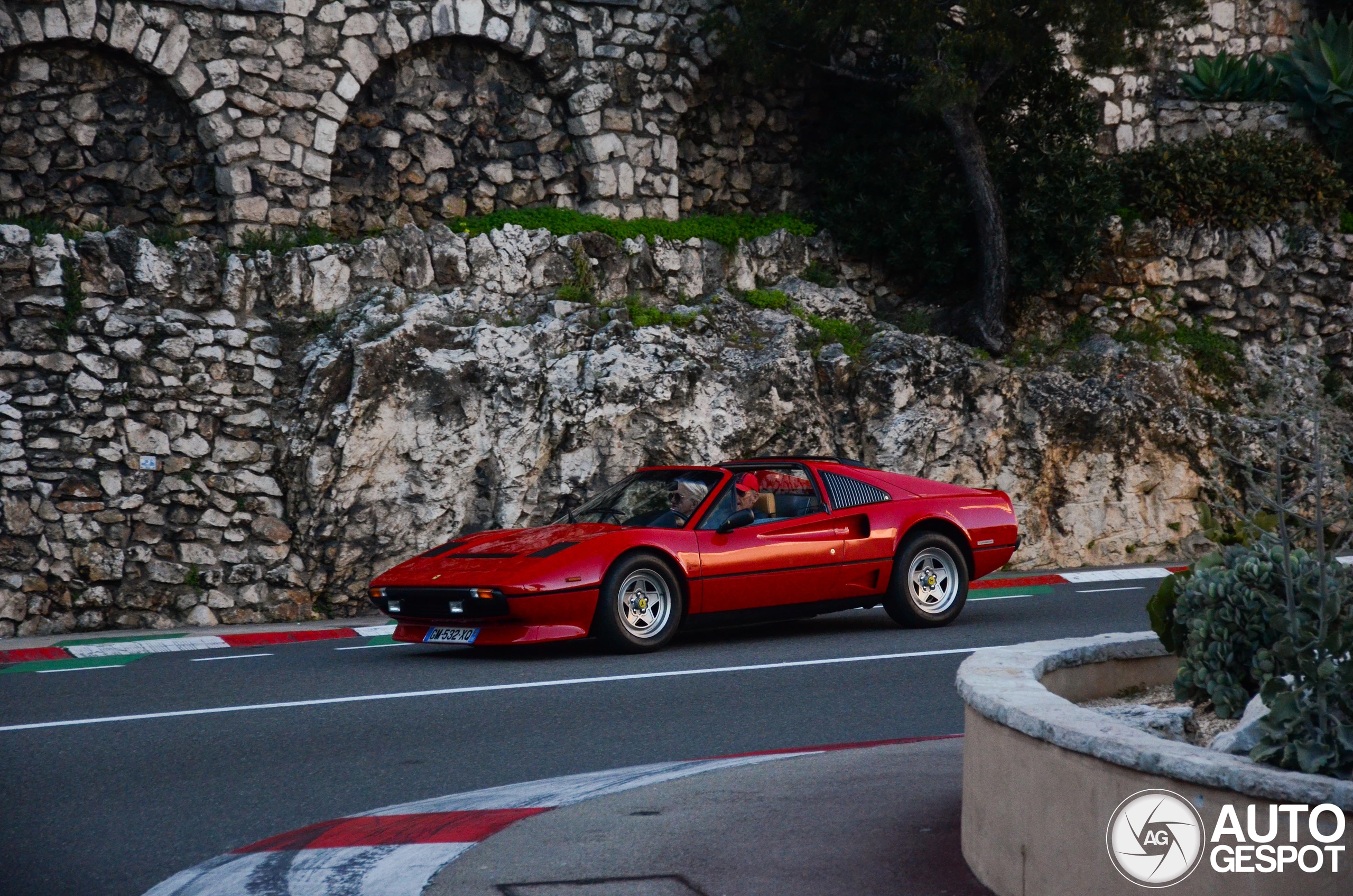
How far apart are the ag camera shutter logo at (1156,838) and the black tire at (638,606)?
603cm

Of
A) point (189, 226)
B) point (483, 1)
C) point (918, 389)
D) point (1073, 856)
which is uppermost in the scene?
point (483, 1)

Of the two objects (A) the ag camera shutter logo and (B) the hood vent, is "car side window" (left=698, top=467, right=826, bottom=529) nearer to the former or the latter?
(B) the hood vent

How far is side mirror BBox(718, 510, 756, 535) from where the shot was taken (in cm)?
971

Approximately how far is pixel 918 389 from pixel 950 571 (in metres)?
5.01

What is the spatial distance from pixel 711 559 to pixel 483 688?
2.14m

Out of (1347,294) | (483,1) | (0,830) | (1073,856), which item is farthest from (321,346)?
(1347,294)

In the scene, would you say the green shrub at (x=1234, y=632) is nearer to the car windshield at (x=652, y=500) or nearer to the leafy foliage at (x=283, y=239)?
the car windshield at (x=652, y=500)

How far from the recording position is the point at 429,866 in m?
4.35

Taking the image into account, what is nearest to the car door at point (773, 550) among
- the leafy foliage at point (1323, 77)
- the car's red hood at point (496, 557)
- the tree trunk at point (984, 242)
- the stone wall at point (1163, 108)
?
the car's red hood at point (496, 557)

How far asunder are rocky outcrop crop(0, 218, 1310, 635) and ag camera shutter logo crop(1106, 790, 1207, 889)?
10.8 m

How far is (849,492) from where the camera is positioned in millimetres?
10469

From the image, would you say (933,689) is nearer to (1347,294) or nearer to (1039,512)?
(1039,512)

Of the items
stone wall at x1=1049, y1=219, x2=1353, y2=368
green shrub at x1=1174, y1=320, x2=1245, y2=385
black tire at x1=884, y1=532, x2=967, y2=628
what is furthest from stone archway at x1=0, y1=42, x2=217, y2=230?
green shrub at x1=1174, y1=320, x2=1245, y2=385

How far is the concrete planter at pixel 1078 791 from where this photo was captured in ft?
9.86
